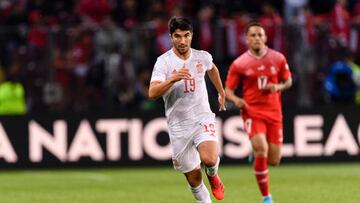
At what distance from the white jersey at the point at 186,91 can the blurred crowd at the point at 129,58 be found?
9.92m

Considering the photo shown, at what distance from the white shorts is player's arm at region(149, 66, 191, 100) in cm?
74

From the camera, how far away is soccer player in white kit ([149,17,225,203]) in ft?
39.0

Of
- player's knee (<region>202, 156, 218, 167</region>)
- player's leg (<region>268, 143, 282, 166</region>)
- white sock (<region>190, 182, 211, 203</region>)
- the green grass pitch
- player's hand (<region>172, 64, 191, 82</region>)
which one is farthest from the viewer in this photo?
the green grass pitch

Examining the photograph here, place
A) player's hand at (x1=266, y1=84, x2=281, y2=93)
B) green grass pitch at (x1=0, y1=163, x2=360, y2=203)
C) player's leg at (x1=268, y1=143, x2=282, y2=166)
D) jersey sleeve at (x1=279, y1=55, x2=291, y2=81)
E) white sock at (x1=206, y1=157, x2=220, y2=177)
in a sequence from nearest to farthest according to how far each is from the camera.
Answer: white sock at (x1=206, y1=157, x2=220, y2=177) → player's hand at (x1=266, y1=84, x2=281, y2=93) → player's leg at (x1=268, y1=143, x2=282, y2=166) → jersey sleeve at (x1=279, y1=55, x2=291, y2=81) → green grass pitch at (x1=0, y1=163, x2=360, y2=203)

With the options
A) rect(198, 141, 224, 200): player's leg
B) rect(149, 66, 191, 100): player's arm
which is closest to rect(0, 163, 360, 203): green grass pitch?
rect(198, 141, 224, 200): player's leg

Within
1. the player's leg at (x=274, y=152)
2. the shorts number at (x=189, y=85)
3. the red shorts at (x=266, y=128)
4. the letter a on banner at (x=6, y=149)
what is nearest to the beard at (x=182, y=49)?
the shorts number at (x=189, y=85)

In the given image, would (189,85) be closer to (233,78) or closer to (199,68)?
(199,68)

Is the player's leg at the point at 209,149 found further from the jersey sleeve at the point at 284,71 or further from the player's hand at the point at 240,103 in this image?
the jersey sleeve at the point at 284,71

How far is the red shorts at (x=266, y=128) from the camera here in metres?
14.6

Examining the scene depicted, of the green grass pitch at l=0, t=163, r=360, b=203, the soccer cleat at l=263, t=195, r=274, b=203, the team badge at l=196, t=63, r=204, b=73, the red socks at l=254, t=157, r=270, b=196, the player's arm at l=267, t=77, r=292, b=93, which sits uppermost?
the team badge at l=196, t=63, r=204, b=73

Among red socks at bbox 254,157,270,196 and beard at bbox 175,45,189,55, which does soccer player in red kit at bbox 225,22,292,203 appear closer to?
red socks at bbox 254,157,270,196

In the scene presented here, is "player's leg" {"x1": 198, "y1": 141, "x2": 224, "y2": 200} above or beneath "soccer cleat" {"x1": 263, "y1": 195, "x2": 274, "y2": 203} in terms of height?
above

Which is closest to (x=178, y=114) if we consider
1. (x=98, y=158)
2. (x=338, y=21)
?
(x=98, y=158)

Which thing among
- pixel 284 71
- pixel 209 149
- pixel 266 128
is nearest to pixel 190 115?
pixel 209 149
